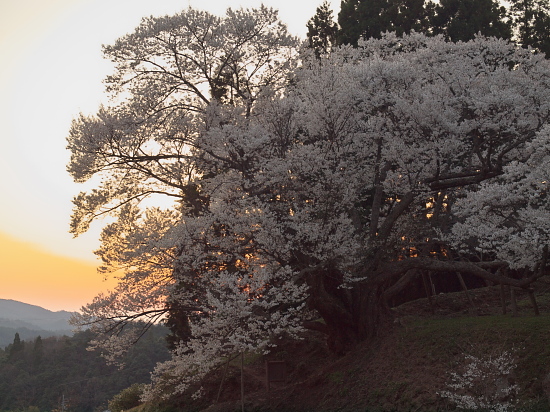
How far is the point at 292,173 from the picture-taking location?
17.8 m

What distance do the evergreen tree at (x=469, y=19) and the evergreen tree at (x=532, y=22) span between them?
966 millimetres

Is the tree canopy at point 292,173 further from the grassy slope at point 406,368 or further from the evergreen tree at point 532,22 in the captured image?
the evergreen tree at point 532,22

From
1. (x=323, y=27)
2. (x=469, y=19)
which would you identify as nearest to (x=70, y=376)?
(x=323, y=27)

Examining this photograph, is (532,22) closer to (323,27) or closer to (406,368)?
(323,27)

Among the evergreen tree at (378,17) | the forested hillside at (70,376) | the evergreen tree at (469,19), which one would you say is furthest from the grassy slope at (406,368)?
the forested hillside at (70,376)

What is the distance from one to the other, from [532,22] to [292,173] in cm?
2080

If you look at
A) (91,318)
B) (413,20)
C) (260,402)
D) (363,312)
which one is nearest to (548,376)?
(363,312)

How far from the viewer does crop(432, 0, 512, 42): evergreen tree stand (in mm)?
29266

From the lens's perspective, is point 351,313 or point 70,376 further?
point 70,376

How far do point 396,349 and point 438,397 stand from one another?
10.9 ft

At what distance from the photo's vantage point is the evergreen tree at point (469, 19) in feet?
96.0

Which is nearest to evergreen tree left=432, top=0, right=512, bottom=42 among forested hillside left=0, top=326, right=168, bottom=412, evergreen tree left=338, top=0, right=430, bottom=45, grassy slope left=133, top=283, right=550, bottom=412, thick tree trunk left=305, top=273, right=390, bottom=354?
evergreen tree left=338, top=0, right=430, bottom=45

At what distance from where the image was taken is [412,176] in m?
18.9

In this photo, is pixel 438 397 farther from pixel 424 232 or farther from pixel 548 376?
pixel 424 232
